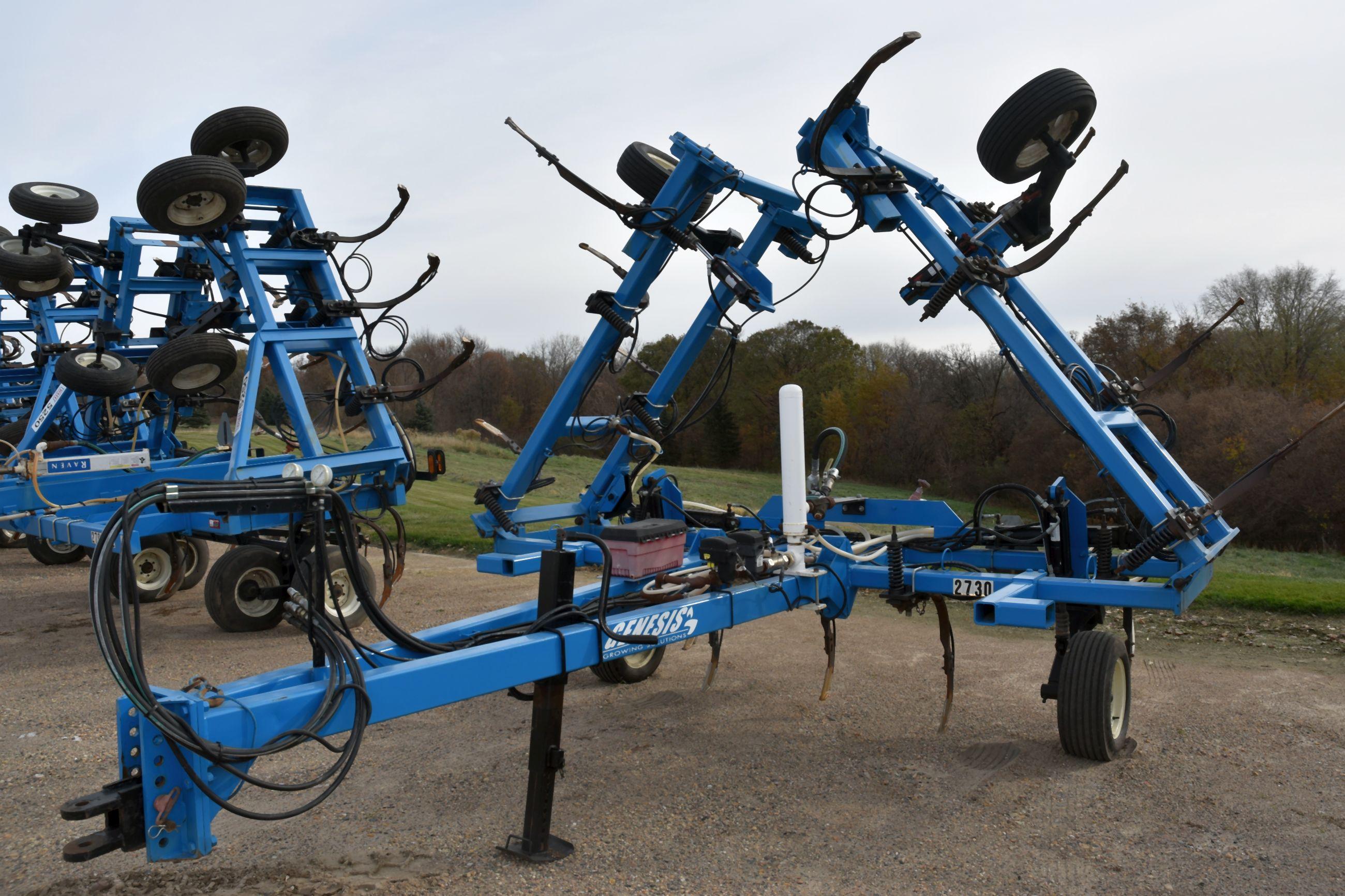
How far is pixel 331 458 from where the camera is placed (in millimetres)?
7684

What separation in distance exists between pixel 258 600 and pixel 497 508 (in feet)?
8.49

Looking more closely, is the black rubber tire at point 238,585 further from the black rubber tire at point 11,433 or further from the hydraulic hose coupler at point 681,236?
the black rubber tire at point 11,433

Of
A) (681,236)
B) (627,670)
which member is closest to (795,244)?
(681,236)

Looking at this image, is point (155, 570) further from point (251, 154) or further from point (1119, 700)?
point (1119, 700)

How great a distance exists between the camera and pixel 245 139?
8.30 metres

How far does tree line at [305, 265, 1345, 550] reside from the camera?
19297mm

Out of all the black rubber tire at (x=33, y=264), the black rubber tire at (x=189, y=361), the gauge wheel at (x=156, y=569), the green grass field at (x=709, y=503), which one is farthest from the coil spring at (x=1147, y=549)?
the black rubber tire at (x=33, y=264)

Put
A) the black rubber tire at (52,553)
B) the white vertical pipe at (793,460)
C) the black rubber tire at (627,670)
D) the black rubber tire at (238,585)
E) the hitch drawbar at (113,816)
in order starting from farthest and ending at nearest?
1. the black rubber tire at (52,553)
2. the black rubber tire at (238,585)
3. the black rubber tire at (627,670)
4. the white vertical pipe at (793,460)
5. the hitch drawbar at (113,816)

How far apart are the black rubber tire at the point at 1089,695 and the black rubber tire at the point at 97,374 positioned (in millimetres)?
8732

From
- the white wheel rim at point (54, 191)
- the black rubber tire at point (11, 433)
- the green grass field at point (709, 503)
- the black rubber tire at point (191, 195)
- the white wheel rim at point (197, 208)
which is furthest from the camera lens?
the black rubber tire at point (11, 433)

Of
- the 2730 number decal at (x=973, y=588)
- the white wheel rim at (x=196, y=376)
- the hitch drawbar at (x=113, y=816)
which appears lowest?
the hitch drawbar at (x=113, y=816)

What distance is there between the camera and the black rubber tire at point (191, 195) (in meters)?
7.09

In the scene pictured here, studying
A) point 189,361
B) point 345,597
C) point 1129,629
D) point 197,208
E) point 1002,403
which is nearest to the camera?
point 1129,629

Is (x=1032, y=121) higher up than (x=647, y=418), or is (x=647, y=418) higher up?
(x=1032, y=121)
